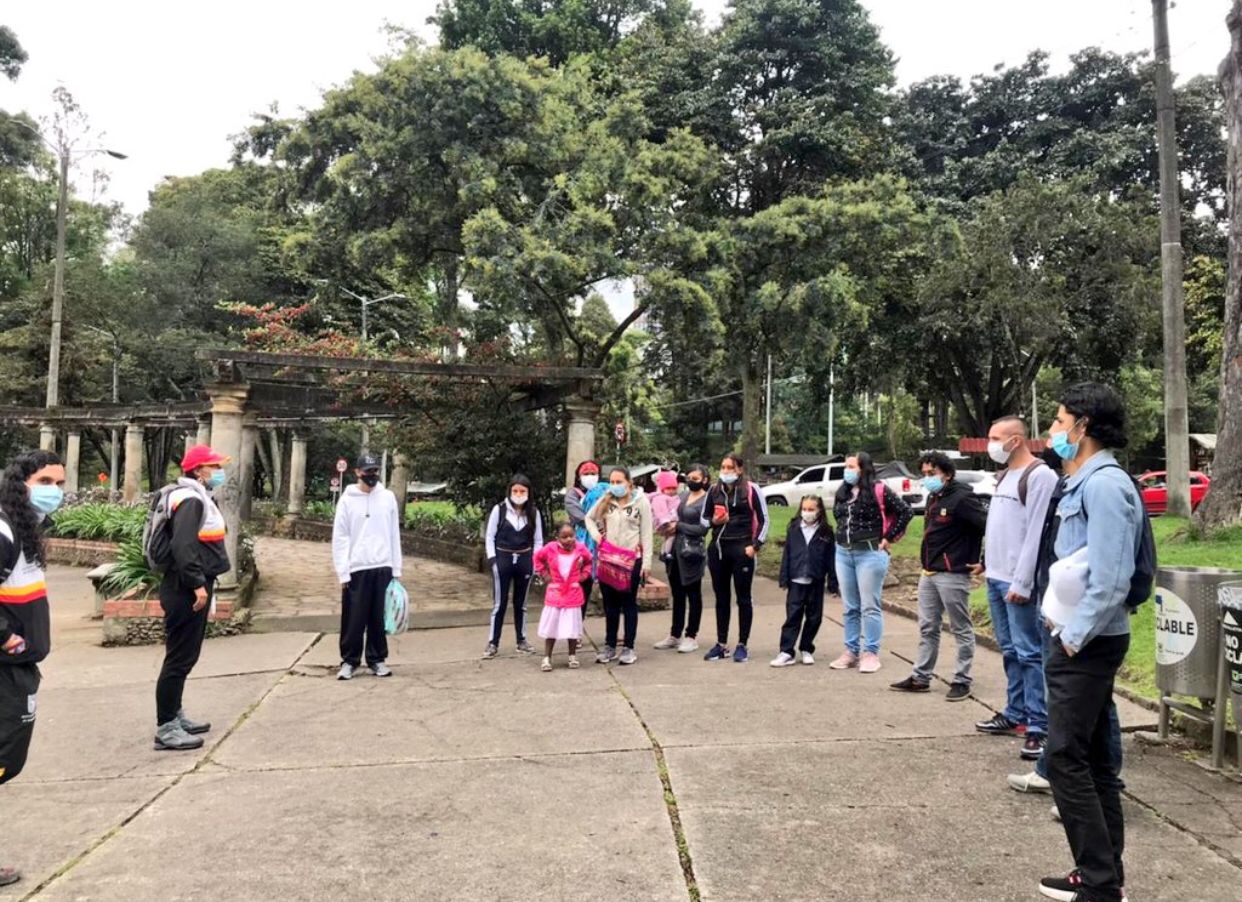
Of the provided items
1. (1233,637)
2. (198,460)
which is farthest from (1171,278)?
(198,460)

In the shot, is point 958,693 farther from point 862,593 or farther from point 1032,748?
point 1032,748

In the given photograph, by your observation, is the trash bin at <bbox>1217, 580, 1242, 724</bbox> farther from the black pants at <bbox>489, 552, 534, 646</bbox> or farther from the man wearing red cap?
the man wearing red cap

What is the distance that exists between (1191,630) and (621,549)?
379 cm

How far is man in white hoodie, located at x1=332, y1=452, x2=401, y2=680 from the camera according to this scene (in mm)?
6832

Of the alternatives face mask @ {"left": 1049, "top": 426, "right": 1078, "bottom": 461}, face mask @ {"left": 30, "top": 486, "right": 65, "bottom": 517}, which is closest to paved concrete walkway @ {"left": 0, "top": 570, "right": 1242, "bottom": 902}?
face mask @ {"left": 30, "top": 486, "right": 65, "bottom": 517}

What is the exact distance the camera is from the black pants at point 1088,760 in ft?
9.54

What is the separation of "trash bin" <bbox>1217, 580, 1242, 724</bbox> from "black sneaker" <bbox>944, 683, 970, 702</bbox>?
65.2 inches

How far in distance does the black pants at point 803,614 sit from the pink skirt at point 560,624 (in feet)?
5.33

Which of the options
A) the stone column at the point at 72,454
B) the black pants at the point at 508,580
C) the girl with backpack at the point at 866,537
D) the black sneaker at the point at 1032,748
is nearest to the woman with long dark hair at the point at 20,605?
the black pants at the point at 508,580

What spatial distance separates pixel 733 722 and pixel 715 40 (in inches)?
591

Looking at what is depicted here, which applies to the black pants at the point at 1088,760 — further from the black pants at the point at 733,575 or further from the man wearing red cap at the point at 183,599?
the man wearing red cap at the point at 183,599

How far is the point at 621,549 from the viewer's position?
22.8 ft

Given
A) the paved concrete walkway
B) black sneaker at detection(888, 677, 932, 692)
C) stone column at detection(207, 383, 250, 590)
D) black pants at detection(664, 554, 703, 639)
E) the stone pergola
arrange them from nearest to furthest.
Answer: the paved concrete walkway, black sneaker at detection(888, 677, 932, 692), black pants at detection(664, 554, 703, 639), the stone pergola, stone column at detection(207, 383, 250, 590)

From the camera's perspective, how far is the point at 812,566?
664 cm
